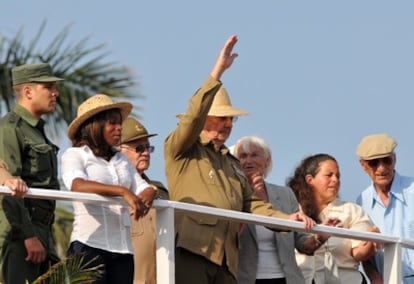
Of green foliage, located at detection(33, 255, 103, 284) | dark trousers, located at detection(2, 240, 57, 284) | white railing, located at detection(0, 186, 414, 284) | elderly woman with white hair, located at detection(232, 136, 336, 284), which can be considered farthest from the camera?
elderly woman with white hair, located at detection(232, 136, 336, 284)

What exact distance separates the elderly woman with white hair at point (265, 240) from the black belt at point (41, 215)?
1.32 m

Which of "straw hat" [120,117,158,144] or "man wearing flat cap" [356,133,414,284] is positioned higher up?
"straw hat" [120,117,158,144]

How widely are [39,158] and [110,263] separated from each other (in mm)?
738

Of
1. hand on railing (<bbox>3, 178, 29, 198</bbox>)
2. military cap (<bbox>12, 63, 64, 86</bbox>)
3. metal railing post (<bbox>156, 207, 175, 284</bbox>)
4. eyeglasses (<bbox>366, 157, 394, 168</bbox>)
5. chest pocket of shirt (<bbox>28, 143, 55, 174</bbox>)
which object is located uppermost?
military cap (<bbox>12, 63, 64, 86</bbox>)

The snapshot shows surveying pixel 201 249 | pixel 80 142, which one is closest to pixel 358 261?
pixel 201 249

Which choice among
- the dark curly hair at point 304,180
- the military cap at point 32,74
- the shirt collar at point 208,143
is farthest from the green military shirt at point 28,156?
the dark curly hair at point 304,180

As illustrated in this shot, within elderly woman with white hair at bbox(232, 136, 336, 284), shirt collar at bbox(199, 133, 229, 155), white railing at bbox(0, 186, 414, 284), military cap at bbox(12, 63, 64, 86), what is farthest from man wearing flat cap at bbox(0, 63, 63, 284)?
elderly woman with white hair at bbox(232, 136, 336, 284)

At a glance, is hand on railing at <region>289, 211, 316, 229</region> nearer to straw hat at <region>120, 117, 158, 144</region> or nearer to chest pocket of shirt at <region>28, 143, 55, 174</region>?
straw hat at <region>120, 117, 158, 144</region>

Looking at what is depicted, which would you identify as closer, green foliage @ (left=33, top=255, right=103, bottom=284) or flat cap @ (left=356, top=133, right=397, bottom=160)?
green foliage @ (left=33, top=255, right=103, bottom=284)

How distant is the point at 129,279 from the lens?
10.3m

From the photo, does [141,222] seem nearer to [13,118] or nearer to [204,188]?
[204,188]

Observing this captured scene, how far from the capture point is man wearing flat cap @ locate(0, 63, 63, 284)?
33.4ft

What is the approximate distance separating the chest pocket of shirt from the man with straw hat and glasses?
74cm

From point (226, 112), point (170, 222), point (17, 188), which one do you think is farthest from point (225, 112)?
point (17, 188)
